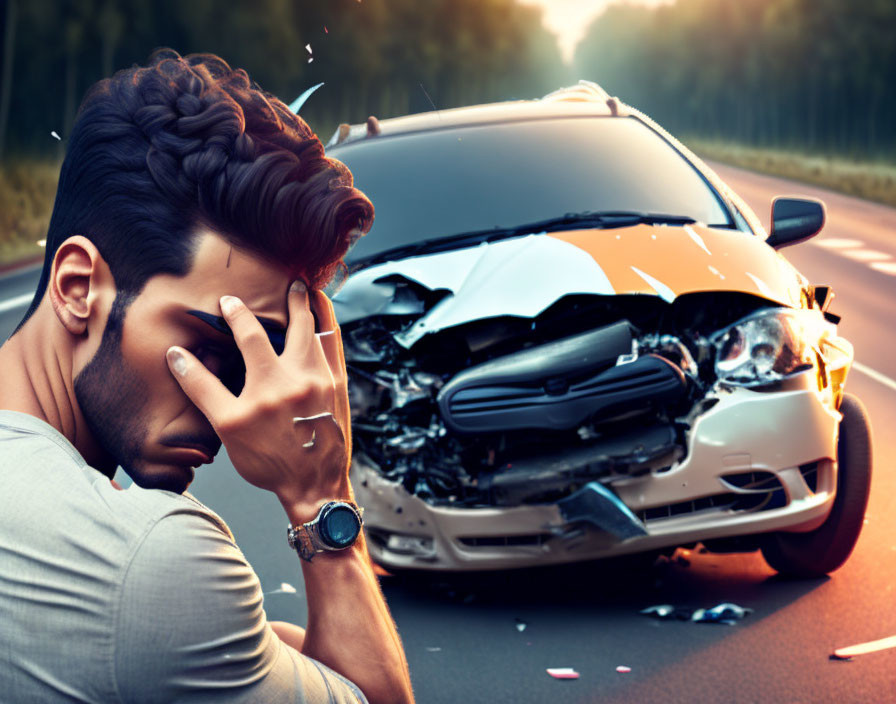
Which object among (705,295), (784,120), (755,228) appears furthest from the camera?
(784,120)

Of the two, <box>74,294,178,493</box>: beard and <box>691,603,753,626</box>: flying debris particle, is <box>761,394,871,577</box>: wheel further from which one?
<box>74,294,178,493</box>: beard

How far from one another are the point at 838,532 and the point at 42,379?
3.69 metres

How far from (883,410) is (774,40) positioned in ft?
245

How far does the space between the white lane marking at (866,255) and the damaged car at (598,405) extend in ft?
43.1

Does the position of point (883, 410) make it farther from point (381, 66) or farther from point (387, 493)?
point (381, 66)

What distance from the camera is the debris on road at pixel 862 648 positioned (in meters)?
3.89

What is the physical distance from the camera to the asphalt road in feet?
12.2

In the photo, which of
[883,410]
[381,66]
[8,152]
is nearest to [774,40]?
[381,66]

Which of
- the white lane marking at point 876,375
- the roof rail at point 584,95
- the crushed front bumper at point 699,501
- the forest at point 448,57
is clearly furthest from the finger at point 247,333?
the white lane marking at point 876,375

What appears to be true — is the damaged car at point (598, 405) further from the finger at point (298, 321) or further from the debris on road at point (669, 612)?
the finger at point (298, 321)

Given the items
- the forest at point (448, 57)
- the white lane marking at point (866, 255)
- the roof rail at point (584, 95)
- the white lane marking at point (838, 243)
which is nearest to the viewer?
the roof rail at point (584, 95)

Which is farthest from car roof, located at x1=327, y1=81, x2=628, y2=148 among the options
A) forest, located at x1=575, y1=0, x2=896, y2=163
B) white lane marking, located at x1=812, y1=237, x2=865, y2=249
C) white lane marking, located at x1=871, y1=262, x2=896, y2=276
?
forest, located at x1=575, y1=0, x2=896, y2=163

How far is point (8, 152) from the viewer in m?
29.8

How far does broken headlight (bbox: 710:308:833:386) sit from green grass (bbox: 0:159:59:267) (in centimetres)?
1691
